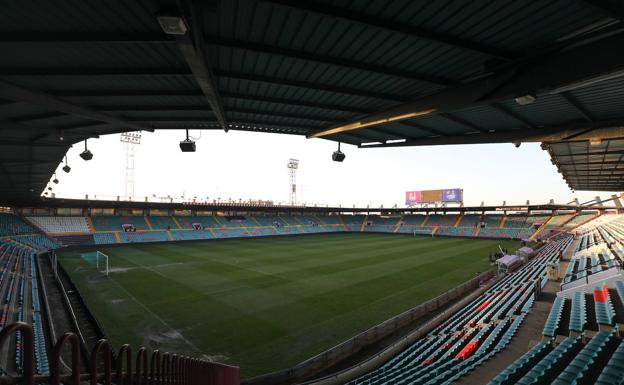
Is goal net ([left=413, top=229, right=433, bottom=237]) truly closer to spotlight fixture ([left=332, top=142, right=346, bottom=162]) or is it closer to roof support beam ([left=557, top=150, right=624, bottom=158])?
roof support beam ([left=557, top=150, right=624, bottom=158])

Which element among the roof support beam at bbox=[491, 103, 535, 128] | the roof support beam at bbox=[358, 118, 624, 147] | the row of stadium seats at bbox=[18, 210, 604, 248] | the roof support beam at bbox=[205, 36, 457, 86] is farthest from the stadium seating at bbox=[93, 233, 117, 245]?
the roof support beam at bbox=[491, 103, 535, 128]

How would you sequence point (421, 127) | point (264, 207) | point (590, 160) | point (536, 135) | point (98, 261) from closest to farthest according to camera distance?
point (536, 135)
point (421, 127)
point (590, 160)
point (98, 261)
point (264, 207)

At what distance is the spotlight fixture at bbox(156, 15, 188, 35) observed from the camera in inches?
156

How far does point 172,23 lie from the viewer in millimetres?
4074

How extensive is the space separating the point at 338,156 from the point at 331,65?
504 centimetres

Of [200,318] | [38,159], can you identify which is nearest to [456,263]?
[200,318]

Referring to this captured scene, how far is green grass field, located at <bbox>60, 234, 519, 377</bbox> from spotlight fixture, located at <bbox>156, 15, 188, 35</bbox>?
9.43 metres

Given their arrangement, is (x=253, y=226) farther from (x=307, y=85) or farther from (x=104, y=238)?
(x=307, y=85)

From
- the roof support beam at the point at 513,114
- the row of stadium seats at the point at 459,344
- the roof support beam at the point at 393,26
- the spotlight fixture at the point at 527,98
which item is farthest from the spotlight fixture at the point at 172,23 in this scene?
the row of stadium seats at the point at 459,344

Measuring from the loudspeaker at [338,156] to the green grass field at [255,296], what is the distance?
6.80 metres

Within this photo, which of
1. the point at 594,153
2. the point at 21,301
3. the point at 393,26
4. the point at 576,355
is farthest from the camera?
the point at 594,153

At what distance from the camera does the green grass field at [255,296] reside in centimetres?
1180

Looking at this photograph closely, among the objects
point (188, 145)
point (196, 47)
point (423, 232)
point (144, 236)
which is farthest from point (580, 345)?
point (423, 232)

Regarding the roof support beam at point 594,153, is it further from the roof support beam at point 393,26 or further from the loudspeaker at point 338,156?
the roof support beam at point 393,26
